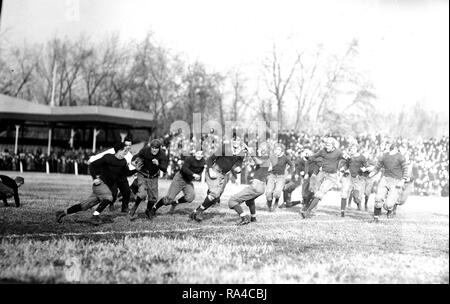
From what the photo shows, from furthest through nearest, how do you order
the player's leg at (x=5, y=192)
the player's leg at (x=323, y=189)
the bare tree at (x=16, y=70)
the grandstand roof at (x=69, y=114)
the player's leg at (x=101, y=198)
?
the grandstand roof at (x=69, y=114) < the player's leg at (x=323, y=189) < the bare tree at (x=16, y=70) < the player's leg at (x=5, y=192) < the player's leg at (x=101, y=198)

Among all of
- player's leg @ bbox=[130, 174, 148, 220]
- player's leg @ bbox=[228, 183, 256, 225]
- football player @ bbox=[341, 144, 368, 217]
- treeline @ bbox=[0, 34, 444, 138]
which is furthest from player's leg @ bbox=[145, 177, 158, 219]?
football player @ bbox=[341, 144, 368, 217]

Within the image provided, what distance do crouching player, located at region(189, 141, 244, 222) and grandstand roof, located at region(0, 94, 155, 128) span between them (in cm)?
546

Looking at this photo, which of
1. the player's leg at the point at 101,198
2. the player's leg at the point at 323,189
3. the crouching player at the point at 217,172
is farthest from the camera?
the player's leg at the point at 323,189

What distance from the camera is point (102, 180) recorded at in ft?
23.9

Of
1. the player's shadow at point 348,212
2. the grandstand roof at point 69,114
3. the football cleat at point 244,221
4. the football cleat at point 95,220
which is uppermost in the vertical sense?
the grandstand roof at point 69,114

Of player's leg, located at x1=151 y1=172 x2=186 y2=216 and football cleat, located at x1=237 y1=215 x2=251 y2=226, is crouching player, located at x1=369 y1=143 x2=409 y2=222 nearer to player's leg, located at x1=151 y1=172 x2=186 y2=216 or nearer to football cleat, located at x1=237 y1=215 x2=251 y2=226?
football cleat, located at x1=237 y1=215 x2=251 y2=226

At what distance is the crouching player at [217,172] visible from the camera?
26.1ft

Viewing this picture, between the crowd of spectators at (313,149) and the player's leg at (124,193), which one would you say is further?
the crowd of spectators at (313,149)

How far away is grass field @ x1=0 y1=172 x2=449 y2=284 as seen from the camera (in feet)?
15.9

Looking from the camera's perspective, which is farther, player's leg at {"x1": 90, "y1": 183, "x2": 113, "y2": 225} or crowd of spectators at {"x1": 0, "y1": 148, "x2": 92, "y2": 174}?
crowd of spectators at {"x1": 0, "y1": 148, "x2": 92, "y2": 174}

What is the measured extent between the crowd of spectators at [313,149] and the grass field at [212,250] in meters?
2.89

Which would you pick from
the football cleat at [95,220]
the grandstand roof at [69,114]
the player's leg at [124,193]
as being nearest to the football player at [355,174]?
the player's leg at [124,193]

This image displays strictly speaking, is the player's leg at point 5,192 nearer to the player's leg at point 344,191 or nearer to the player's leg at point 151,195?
the player's leg at point 151,195

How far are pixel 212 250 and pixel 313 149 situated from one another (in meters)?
9.58
